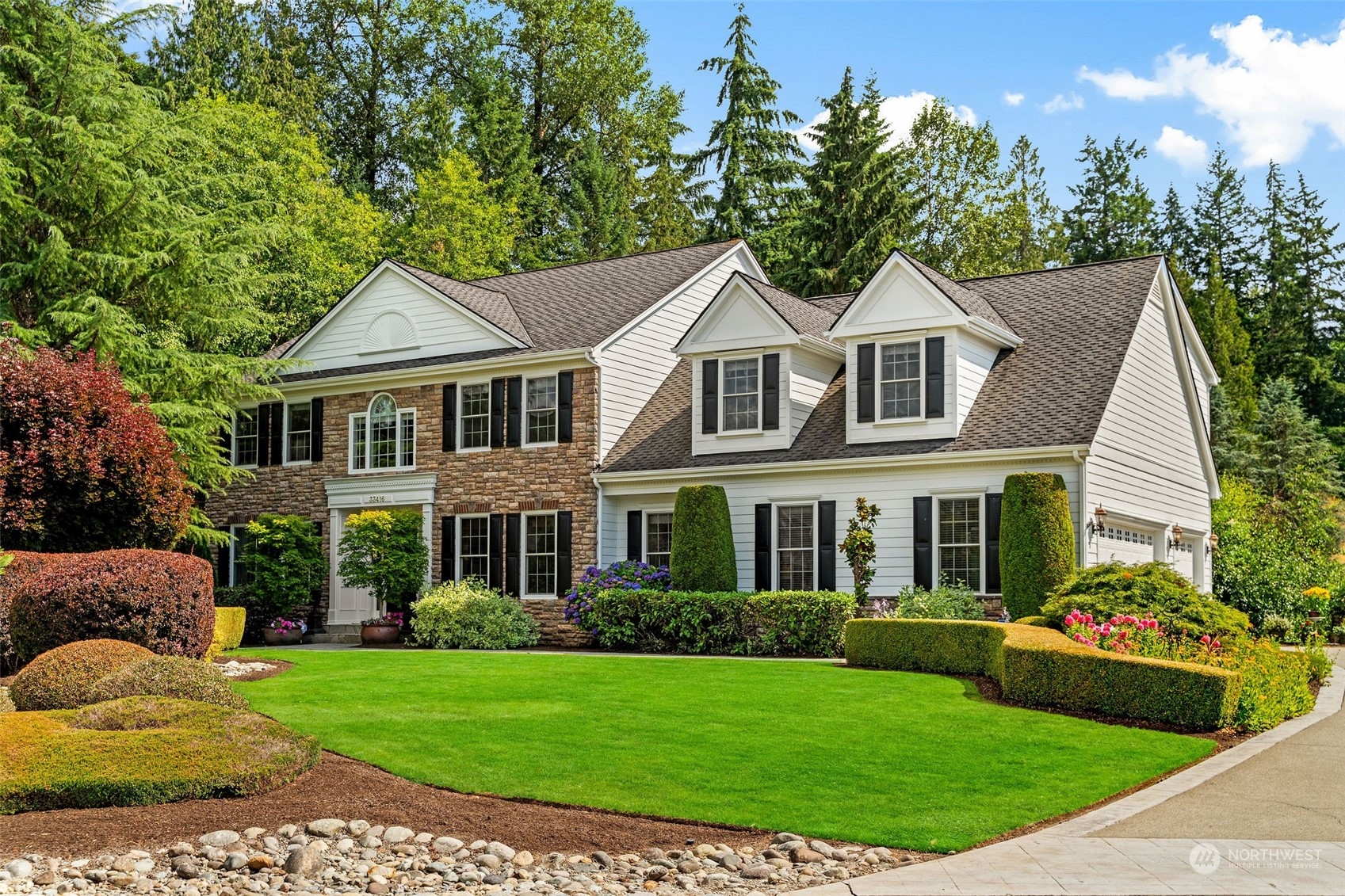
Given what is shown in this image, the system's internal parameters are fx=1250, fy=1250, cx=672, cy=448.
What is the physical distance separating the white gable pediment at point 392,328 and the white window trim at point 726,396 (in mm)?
4717

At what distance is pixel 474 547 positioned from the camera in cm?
2517

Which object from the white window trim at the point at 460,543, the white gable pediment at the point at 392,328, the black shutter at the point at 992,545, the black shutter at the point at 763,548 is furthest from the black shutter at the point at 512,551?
the black shutter at the point at 992,545

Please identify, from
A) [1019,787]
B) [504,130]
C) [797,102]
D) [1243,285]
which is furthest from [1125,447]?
[1243,285]

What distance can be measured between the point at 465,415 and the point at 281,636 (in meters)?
6.03

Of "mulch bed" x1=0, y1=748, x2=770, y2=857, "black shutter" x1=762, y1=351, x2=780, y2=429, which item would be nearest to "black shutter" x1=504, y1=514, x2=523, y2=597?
"black shutter" x1=762, y1=351, x2=780, y2=429

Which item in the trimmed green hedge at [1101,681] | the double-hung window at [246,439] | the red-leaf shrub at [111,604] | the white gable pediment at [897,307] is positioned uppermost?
the white gable pediment at [897,307]

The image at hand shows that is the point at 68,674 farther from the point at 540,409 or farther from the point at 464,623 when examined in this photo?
the point at 540,409

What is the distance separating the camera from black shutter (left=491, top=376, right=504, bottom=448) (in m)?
25.0

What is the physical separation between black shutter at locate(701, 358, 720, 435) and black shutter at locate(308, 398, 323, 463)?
9065 mm

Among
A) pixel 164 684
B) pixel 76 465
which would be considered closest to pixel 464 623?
pixel 76 465

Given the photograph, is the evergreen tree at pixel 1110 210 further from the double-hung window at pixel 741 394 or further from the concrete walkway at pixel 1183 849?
the concrete walkway at pixel 1183 849

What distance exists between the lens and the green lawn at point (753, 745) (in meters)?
9.07

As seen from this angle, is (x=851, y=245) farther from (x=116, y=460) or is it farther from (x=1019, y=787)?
(x=1019, y=787)

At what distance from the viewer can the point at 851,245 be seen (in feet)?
132
